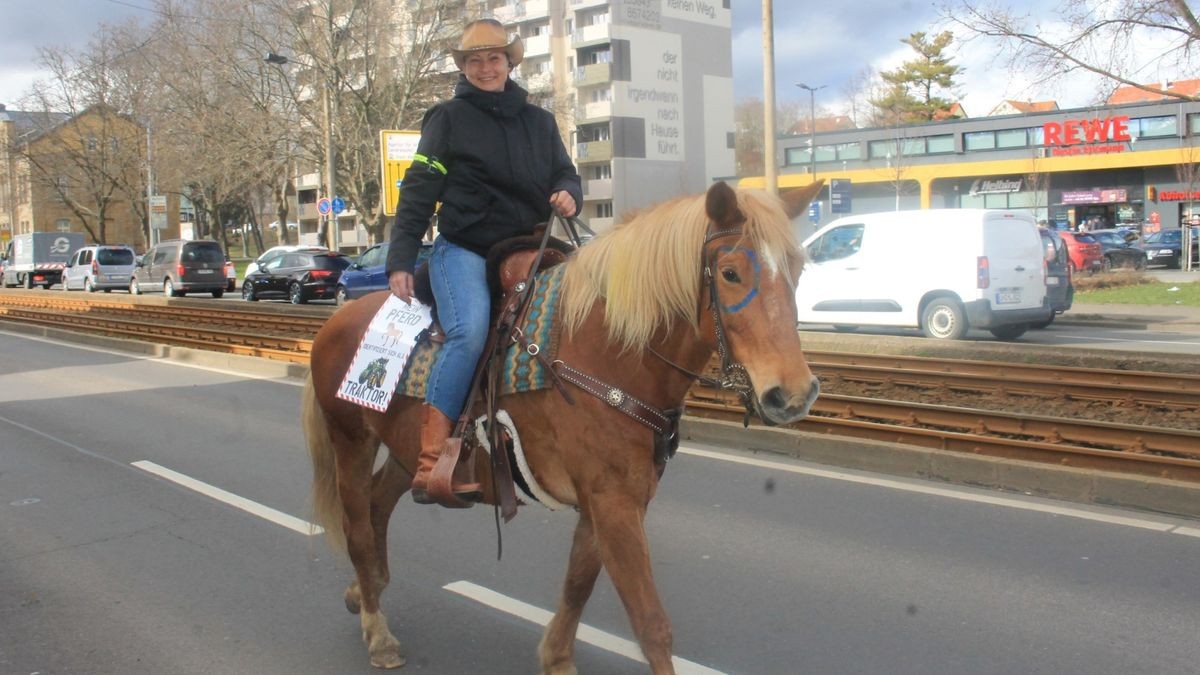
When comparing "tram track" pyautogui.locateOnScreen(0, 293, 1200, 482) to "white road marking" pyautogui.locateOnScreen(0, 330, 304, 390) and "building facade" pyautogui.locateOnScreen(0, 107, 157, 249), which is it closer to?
"white road marking" pyautogui.locateOnScreen(0, 330, 304, 390)

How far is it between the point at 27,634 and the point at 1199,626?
5378 millimetres

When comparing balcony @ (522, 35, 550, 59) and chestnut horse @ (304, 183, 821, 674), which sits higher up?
balcony @ (522, 35, 550, 59)

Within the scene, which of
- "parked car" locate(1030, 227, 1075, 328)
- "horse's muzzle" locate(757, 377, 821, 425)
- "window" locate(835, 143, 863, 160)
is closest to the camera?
"horse's muzzle" locate(757, 377, 821, 425)

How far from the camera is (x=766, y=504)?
6.75 meters

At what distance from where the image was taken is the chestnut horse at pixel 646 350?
2.87 m

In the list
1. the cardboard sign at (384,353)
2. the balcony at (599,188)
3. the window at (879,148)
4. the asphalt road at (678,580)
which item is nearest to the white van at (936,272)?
the asphalt road at (678,580)

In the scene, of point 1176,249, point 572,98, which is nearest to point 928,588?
point 1176,249

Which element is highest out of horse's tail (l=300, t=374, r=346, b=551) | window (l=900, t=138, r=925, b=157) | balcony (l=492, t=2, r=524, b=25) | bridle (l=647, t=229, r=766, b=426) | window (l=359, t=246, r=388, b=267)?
balcony (l=492, t=2, r=524, b=25)

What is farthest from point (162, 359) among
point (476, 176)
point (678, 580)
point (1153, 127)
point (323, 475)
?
point (1153, 127)

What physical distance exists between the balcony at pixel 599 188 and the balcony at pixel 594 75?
6.08 m

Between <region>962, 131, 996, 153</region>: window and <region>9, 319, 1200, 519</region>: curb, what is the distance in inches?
2178

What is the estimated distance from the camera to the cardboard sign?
395 centimetres

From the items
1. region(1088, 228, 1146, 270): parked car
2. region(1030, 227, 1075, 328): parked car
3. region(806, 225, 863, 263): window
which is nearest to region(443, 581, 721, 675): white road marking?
region(806, 225, 863, 263): window

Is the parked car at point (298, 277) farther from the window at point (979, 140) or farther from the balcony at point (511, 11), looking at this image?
the window at point (979, 140)
